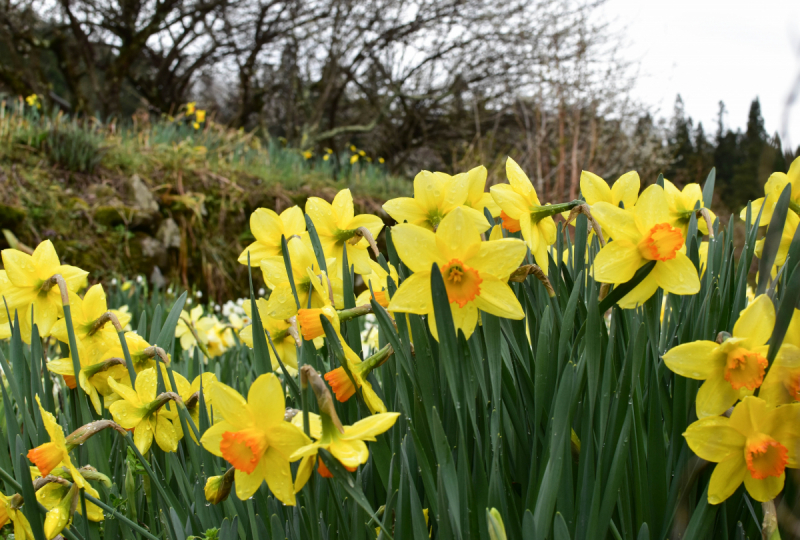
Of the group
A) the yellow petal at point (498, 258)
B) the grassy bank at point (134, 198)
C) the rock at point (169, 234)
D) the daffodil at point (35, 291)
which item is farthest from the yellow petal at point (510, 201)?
the rock at point (169, 234)

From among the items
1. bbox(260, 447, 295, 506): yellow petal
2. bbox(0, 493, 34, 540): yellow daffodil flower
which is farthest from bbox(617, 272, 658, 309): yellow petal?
bbox(0, 493, 34, 540): yellow daffodil flower

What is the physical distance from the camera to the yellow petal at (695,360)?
0.56 meters

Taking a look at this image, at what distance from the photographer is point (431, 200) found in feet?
2.37

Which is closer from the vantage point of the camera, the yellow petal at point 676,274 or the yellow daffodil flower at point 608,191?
the yellow petal at point 676,274

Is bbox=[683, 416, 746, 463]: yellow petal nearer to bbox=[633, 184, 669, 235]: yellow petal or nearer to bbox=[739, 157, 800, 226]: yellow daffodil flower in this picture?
bbox=[633, 184, 669, 235]: yellow petal

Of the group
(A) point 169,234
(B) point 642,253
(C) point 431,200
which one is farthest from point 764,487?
(A) point 169,234

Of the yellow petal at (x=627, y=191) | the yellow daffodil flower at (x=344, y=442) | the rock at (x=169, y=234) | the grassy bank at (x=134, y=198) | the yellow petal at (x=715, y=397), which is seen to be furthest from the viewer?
the rock at (x=169, y=234)

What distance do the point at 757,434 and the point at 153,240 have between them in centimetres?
445

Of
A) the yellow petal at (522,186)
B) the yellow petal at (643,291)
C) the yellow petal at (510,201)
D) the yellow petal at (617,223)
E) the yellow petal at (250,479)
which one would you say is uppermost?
the yellow petal at (522,186)

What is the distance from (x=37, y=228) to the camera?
3.77 metres

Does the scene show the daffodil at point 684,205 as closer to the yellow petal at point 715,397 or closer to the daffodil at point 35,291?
the yellow petal at point 715,397

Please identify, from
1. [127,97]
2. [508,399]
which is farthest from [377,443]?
[127,97]

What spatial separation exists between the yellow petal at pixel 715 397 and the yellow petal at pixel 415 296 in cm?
31

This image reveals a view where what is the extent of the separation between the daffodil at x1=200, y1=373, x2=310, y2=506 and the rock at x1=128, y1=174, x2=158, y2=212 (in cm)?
432
